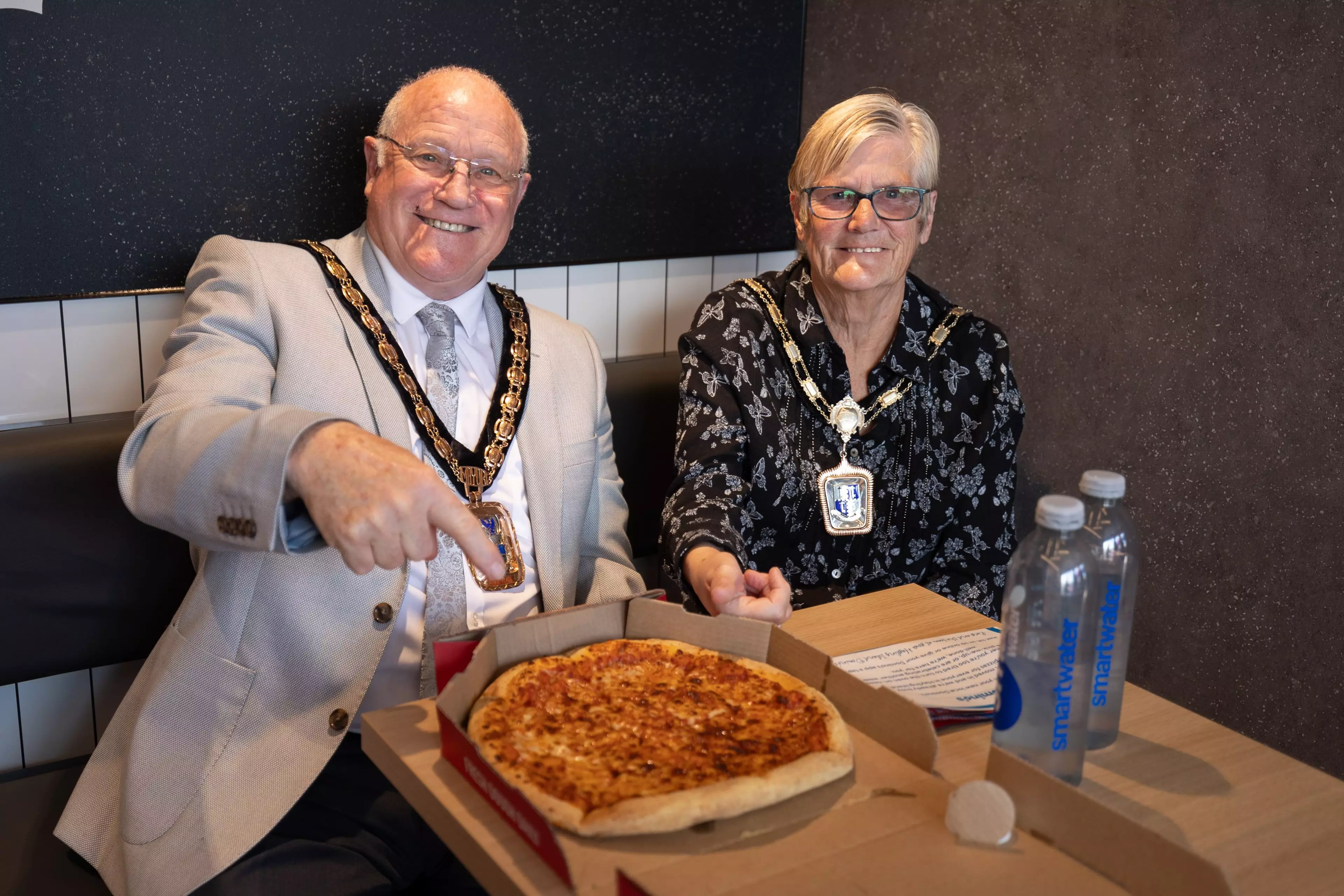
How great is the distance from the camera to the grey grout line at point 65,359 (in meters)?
1.94

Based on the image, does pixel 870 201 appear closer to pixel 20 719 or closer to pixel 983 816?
pixel 983 816

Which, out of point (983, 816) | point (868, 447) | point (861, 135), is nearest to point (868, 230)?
point (861, 135)

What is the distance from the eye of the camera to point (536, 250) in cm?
247

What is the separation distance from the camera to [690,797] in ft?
3.32

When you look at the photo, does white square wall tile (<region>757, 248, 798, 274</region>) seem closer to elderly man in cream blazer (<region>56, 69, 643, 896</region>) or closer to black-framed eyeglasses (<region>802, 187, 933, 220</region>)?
black-framed eyeglasses (<region>802, 187, 933, 220</region>)

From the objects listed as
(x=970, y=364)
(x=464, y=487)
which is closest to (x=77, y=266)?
(x=464, y=487)

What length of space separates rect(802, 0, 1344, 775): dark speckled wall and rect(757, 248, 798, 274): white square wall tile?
505 millimetres

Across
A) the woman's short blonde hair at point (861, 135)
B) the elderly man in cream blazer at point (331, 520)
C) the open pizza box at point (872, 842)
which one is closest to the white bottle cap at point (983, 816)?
the open pizza box at point (872, 842)

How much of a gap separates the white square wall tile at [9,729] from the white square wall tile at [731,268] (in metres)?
1.78

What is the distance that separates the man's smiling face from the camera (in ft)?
5.99

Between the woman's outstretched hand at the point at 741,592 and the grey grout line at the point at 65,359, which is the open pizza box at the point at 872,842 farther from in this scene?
the grey grout line at the point at 65,359

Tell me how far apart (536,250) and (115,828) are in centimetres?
143

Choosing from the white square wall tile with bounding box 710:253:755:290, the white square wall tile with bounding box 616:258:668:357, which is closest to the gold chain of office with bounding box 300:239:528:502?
the white square wall tile with bounding box 616:258:668:357

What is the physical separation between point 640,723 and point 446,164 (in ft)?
3.53
